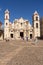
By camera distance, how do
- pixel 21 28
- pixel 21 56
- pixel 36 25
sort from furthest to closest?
pixel 21 28 < pixel 36 25 < pixel 21 56

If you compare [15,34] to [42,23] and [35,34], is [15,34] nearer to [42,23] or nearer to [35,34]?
[35,34]

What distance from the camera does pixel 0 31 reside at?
52.9 m

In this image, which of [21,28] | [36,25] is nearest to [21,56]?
[36,25]

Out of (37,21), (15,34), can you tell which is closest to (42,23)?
(37,21)

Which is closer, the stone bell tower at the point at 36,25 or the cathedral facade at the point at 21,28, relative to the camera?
the cathedral facade at the point at 21,28

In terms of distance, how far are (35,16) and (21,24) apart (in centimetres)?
486

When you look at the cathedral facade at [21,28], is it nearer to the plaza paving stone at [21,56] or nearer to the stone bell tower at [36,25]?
the stone bell tower at [36,25]

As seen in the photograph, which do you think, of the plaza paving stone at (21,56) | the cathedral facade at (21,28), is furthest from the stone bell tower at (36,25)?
the plaza paving stone at (21,56)

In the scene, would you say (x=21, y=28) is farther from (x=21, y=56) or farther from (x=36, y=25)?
(x=21, y=56)

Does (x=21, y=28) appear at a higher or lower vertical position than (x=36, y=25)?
lower

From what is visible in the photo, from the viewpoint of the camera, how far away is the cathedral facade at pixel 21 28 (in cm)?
5053

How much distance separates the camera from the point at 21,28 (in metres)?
52.1

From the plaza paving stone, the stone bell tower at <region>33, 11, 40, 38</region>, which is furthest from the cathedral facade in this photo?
the plaza paving stone

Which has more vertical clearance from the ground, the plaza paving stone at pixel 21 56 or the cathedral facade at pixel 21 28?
the cathedral facade at pixel 21 28
